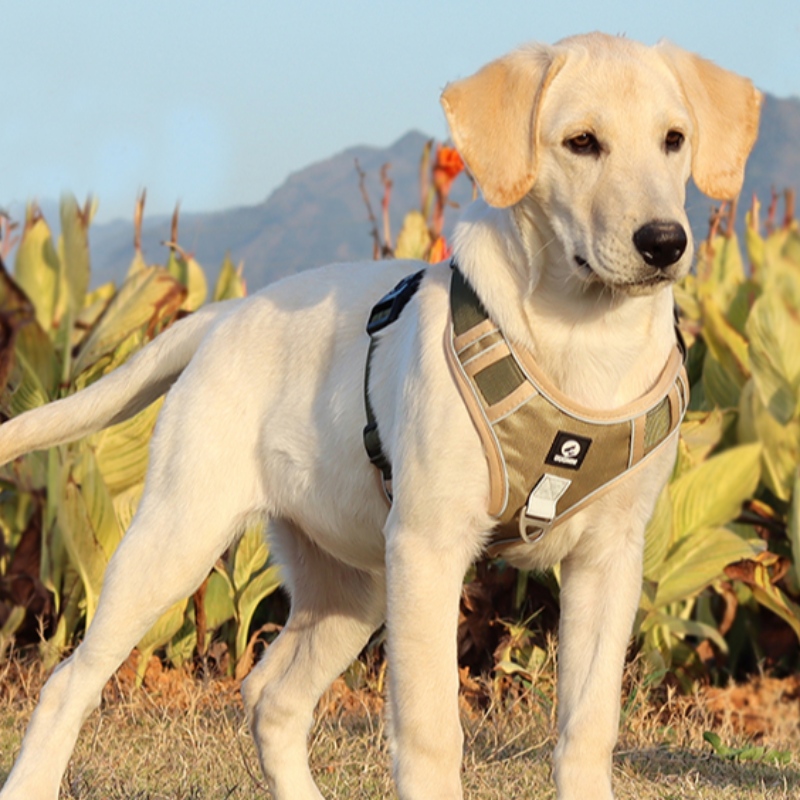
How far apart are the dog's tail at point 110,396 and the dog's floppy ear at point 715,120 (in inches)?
54.9

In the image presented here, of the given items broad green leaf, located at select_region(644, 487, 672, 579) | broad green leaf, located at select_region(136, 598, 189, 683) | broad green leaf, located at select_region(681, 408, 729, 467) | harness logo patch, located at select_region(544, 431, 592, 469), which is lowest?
broad green leaf, located at select_region(136, 598, 189, 683)

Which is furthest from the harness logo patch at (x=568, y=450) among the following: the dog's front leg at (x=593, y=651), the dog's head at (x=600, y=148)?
the dog's head at (x=600, y=148)

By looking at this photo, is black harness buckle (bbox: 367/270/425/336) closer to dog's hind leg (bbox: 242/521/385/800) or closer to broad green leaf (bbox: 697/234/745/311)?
dog's hind leg (bbox: 242/521/385/800)

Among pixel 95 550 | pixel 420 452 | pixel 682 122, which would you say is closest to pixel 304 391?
pixel 420 452

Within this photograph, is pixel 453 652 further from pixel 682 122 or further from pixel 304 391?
pixel 682 122

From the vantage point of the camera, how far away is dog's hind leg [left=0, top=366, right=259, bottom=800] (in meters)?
3.43

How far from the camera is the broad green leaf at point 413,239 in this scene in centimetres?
601

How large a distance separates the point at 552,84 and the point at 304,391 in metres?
0.99

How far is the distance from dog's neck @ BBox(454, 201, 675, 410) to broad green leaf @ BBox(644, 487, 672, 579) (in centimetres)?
181

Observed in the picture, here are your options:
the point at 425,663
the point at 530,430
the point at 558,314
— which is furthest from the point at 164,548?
the point at 558,314

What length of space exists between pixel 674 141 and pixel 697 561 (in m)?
2.42

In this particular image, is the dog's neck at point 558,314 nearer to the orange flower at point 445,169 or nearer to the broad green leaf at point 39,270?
the orange flower at point 445,169

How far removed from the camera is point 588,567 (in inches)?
123

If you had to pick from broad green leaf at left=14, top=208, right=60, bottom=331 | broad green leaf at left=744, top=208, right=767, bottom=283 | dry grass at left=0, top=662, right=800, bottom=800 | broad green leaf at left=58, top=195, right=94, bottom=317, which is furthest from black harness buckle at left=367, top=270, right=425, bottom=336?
broad green leaf at left=744, top=208, right=767, bottom=283
